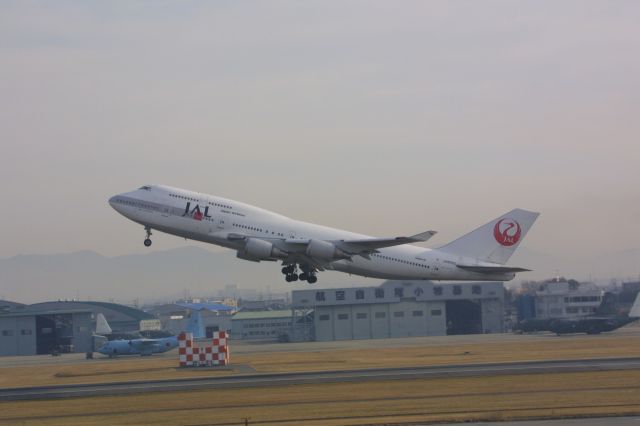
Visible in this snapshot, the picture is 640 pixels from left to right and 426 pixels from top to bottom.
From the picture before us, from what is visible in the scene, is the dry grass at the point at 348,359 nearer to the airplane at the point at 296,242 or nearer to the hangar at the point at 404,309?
the airplane at the point at 296,242

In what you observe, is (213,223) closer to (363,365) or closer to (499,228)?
(363,365)

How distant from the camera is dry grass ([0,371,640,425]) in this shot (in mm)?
33125

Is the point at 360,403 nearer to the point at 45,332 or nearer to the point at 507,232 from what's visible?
the point at 507,232

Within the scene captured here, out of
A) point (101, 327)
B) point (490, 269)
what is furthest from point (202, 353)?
point (101, 327)

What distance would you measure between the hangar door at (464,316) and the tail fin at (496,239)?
45.7 metres

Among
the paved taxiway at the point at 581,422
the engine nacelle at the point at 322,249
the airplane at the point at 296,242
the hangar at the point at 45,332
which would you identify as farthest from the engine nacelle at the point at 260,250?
the hangar at the point at 45,332

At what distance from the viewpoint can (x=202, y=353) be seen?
200 ft

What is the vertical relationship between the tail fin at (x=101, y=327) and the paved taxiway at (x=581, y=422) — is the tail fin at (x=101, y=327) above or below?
above

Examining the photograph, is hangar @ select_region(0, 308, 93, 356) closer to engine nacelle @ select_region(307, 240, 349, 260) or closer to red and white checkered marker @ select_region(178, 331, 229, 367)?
red and white checkered marker @ select_region(178, 331, 229, 367)

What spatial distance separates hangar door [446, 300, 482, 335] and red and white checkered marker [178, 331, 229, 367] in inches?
2103

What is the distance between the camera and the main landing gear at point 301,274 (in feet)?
199

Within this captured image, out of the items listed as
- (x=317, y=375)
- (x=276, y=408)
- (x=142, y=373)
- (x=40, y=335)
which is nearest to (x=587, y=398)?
(x=276, y=408)

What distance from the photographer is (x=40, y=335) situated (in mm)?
105438

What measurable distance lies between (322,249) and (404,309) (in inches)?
1951
